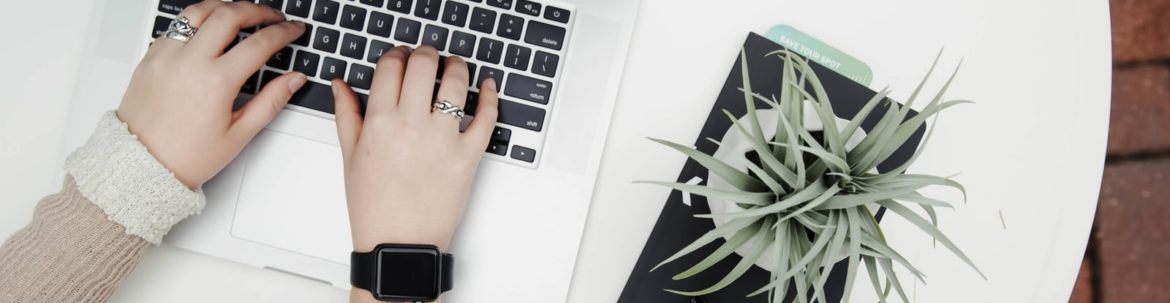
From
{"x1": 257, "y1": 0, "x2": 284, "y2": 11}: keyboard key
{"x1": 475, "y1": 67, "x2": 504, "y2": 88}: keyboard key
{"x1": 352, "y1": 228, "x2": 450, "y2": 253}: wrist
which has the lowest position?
{"x1": 352, "y1": 228, "x2": 450, "y2": 253}: wrist

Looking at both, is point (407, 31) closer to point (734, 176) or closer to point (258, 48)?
point (258, 48)

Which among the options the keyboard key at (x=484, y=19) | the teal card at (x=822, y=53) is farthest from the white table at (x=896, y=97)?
the keyboard key at (x=484, y=19)

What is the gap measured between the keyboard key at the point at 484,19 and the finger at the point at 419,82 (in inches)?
1.5

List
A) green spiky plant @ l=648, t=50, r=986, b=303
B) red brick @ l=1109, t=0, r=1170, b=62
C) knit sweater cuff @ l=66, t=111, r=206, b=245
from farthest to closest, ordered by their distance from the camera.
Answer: red brick @ l=1109, t=0, r=1170, b=62, knit sweater cuff @ l=66, t=111, r=206, b=245, green spiky plant @ l=648, t=50, r=986, b=303

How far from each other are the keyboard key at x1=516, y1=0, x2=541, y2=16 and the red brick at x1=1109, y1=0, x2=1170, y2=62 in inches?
39.5

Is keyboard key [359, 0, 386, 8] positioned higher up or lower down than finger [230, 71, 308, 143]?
higher up

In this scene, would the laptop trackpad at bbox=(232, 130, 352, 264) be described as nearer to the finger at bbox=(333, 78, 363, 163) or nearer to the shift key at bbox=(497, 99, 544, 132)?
the finger at bbox=(333, 78, 363, 163)

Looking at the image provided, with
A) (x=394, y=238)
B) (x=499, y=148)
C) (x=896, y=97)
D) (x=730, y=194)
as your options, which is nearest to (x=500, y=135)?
(x=499, y=148)

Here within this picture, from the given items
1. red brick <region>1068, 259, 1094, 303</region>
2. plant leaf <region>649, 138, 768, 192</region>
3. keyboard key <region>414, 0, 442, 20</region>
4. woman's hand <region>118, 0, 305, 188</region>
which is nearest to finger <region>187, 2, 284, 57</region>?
woman's hand <region>118, 0, 305, 188</region>

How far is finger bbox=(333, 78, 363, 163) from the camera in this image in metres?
0.55

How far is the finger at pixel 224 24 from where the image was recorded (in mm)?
557

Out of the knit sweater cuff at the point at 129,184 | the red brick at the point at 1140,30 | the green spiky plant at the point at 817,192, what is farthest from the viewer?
the red brick at the point at 1140,30

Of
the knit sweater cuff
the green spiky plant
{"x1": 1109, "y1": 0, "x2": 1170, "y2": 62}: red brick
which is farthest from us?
{"x1": 1109, "y1": 0, "x2": 1170, "y2": 62}: red brick

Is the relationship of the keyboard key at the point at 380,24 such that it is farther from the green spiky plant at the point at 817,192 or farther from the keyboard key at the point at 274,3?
the green spiky plant at the point at 817,192
